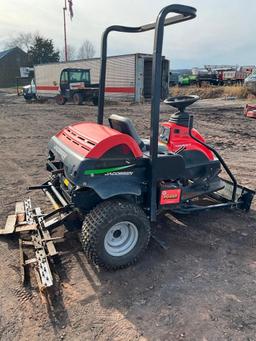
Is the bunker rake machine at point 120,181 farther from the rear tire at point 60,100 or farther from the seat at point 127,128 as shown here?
the rear tire at point 60,100

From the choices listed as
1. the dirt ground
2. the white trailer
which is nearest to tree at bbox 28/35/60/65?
the white trailer

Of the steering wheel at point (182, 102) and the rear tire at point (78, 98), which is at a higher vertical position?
the steering wheel at point (182, 102)

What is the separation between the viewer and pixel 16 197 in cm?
446

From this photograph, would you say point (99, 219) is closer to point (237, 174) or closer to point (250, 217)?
point (250, 217)

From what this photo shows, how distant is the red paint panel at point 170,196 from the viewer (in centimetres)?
309

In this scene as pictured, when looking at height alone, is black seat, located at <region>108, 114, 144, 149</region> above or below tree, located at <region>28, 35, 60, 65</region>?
below

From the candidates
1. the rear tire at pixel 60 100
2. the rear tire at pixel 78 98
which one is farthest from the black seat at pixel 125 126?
the rear tire at pixel 60 100

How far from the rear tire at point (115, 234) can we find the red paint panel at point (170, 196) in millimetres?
304

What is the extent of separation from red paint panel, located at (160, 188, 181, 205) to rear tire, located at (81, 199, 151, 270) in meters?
0.30

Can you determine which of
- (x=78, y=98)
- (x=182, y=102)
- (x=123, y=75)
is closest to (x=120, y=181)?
(x=182, y=102)

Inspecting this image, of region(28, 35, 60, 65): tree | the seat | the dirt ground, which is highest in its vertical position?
region(28, 35, 60, 65): tree

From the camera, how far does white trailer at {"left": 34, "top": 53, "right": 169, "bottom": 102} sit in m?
19.9

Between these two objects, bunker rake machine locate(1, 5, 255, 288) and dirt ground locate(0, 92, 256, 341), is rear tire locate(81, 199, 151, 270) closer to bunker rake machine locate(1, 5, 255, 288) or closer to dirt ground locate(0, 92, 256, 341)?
bunker rake machine locate(1, 5, 255, 288)

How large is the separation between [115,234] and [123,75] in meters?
18.8
